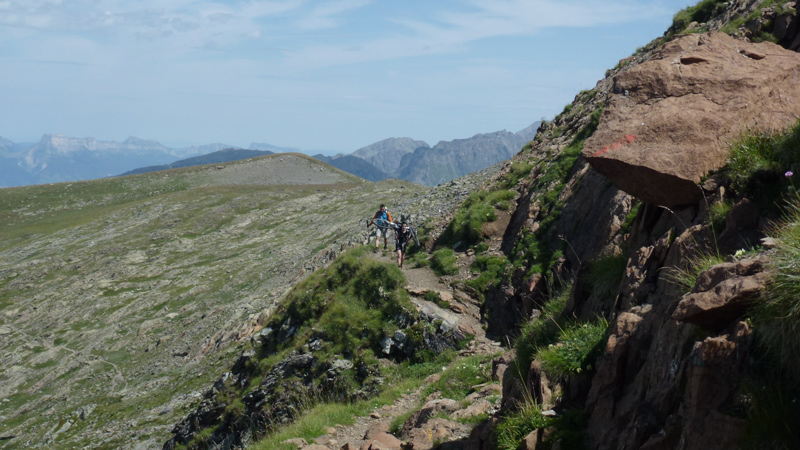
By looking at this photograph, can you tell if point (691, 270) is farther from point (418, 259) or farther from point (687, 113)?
point (418, 259)

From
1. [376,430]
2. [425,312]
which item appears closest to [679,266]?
[376,430]

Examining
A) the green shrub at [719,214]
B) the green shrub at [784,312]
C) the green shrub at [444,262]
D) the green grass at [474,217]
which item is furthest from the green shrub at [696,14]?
the green shrub at [784,312]

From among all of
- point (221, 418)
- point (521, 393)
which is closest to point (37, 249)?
point (221, 418)

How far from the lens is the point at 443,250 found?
25406mm

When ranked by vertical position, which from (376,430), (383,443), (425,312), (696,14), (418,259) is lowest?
(376,430)

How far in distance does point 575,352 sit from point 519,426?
56.5 inches

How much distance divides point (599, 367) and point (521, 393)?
66.9 inches

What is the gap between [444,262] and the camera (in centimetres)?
2408

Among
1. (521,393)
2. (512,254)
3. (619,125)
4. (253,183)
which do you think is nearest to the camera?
(521,393)

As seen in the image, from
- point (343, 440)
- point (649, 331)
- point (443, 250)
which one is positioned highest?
point (649, 331)

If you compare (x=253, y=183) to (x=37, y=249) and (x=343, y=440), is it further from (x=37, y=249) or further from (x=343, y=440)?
(x=343, y=440)

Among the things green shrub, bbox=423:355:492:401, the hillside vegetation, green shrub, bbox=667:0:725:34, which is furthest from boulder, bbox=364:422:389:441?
green shrub, bbox=667:0:725:34

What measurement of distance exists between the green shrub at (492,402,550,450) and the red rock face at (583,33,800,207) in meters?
4.34

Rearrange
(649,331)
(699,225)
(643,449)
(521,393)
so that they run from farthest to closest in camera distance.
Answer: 1. (521,393)
2. (699,225)
3. (649,331)
4. (643,449)
